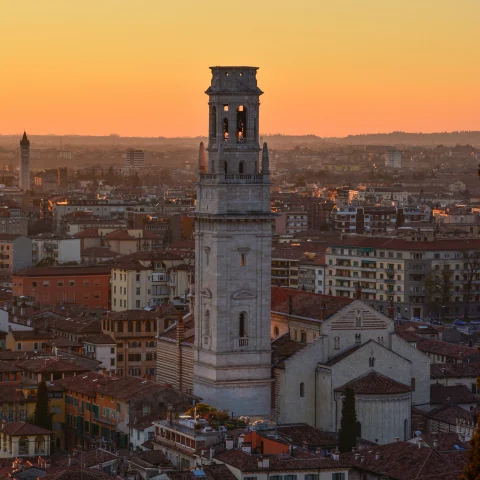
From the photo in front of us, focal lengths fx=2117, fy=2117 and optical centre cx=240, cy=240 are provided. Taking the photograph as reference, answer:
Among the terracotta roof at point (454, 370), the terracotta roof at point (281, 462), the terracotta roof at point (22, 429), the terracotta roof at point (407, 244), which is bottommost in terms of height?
the terracotta roof at point (454, 370)

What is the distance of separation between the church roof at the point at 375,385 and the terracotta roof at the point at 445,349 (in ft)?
39.1

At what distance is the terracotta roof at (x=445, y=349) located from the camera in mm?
68812

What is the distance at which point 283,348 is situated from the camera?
58938mm

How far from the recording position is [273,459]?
46.3 metres

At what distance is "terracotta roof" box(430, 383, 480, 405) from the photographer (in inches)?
2370

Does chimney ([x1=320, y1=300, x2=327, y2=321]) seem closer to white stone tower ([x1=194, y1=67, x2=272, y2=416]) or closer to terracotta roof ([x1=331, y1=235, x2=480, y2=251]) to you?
white stone tower ([x1=194, y1=67, x2=272, y2=416])

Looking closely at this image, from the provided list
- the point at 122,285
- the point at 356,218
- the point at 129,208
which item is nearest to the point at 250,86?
the point at 122,285

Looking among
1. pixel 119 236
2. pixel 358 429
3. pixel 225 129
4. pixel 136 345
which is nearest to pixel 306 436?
pixel 358 429

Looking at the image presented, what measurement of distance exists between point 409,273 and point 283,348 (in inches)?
1703

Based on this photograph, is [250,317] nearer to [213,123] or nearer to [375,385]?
[375,385]

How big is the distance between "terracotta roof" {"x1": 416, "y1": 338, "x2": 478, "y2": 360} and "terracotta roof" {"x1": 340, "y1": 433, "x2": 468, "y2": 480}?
19.2 m

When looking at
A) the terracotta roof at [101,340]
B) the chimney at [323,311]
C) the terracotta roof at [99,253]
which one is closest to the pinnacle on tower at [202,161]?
the chimney at [323,311]

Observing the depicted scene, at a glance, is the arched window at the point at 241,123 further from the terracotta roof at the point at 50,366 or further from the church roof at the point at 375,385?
the terracotta roof at the point at 50,366

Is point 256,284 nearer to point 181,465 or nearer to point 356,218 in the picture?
point 181,465
